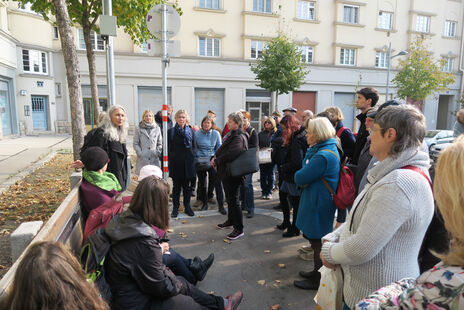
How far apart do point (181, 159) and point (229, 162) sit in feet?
4.32

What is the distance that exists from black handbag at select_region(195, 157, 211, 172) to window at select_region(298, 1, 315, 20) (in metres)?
22.3

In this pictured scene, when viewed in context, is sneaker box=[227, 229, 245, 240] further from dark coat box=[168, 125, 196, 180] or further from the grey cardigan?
the grey cardigan

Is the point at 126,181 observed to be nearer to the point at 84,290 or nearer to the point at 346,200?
the point at 346,200

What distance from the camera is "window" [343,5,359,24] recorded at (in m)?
25.5

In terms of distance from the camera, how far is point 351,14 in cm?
2567

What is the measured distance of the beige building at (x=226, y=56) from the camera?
20.9 m

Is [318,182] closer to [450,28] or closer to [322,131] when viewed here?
[322,131]

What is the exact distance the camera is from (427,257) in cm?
240

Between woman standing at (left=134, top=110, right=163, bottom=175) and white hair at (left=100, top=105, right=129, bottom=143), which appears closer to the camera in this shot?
white hair at (left=100, top=105, right=129, bottom=143)

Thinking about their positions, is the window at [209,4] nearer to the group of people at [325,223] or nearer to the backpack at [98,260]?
the group of people at [325,223]

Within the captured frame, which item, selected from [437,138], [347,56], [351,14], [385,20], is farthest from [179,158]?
[385,20]

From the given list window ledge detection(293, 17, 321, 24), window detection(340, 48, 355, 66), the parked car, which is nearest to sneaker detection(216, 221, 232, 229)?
the parked car

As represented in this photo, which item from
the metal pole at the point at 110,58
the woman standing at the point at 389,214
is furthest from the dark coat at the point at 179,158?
the woman standing at the point at 389,214

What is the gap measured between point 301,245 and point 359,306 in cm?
330
